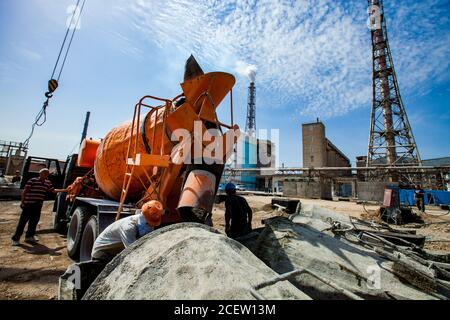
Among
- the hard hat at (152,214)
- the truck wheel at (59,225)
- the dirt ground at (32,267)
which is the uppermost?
the hard hat at (152,214)

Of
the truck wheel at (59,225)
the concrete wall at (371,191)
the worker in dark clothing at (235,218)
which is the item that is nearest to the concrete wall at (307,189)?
the concrete wall at (371,191)

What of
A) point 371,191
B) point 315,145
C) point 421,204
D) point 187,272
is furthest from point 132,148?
point 315,145

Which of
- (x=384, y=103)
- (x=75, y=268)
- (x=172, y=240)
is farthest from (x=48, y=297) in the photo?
(x=384, y=103)

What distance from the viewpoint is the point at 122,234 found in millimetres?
2504

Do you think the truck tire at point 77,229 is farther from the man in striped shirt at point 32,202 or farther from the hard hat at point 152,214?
the hard hat at point 152,214

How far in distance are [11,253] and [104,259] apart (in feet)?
12.5

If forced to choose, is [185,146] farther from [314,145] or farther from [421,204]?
[314,145]

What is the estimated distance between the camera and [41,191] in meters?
5.68

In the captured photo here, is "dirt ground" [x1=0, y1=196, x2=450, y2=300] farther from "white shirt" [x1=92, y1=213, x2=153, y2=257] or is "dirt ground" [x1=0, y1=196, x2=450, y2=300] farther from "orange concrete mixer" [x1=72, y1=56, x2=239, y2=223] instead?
"orange concrete mixer" [x1=72, y1=56, x2=239, y2=223]

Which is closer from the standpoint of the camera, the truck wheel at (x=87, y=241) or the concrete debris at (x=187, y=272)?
the concrete debris at (x=187, y=272)

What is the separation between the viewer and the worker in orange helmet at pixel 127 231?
2.48 meters

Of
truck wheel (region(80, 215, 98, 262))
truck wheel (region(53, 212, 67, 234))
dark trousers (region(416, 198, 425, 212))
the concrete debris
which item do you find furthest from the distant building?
the concrete debris

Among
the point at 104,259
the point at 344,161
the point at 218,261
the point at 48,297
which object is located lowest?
the point at 48,297
